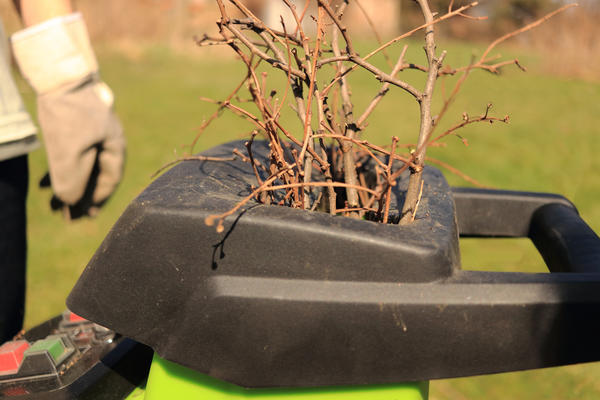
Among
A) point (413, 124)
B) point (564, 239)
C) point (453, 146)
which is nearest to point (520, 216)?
point (564, 239)

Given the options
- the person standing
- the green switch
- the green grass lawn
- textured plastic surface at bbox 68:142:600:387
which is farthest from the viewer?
the green grass lawn

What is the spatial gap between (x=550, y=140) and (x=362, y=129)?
5.69 meters

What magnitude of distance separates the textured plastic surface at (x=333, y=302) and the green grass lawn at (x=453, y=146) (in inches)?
11.5

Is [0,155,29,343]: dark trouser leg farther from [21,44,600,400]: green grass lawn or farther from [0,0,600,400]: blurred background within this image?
[21,44,600,400]: green grass lawn

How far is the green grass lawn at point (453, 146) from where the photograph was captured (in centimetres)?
288

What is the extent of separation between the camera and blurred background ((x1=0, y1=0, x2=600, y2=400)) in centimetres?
320

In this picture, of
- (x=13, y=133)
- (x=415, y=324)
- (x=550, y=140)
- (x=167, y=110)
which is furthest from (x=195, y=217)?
(x=167, y=110)

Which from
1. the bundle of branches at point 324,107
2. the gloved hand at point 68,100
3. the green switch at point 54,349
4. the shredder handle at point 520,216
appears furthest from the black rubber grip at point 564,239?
the gloved hand at point 68,100

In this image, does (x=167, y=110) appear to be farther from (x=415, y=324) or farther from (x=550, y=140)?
(x=415, y=324)

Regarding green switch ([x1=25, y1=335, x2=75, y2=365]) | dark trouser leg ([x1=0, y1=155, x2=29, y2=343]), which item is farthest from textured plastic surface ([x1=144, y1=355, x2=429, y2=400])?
dark trouser leg ([x1=0, y1=155, x2=29, y2=343])

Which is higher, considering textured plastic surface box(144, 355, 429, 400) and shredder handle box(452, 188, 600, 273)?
shredder handle box(452, 188, 600, 273)

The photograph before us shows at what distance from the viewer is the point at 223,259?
77 centimetres

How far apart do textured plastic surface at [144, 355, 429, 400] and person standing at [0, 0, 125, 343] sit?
65 centimetres

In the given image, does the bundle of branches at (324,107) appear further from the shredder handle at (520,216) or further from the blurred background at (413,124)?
the shredder handle at (520,216)
